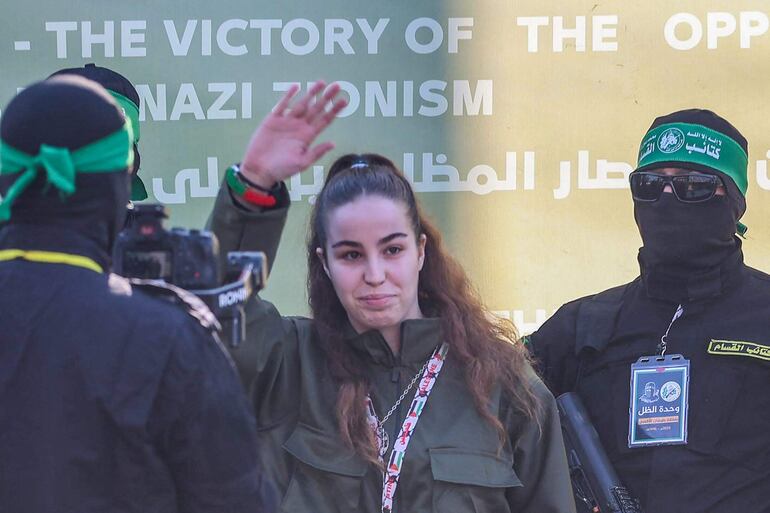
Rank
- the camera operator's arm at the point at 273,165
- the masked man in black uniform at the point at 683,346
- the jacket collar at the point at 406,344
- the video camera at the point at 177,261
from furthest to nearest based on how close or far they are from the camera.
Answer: the masked man in black uniform at the point at 683,346 → the jacket collar at the point at 406,344 → the camera operator's arm at the point at 273,165 → the video camera at the point at 177,261

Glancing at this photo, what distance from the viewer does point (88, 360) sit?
70.9 inches

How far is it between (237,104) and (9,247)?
196cm

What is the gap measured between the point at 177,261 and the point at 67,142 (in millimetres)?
335

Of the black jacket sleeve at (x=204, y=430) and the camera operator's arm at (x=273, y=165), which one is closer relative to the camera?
the black jacket sleeve at (x=204, y=430)

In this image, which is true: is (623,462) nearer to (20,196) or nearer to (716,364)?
(716,364)

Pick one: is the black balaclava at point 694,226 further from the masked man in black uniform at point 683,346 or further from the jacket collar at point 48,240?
the jacket collar at point 48,240

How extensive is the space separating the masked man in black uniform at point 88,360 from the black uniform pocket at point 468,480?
2.65 feet

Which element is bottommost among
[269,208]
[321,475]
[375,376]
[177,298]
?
[321,475]

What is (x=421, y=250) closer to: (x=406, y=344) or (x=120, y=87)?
(x=406, y=344)

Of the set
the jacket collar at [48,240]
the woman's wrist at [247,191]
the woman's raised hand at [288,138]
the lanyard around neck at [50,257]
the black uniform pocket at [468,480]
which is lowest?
the black uniform pocket at [468,480]

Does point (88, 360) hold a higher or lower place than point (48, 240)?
lower

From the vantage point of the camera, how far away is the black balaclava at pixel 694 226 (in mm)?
3201

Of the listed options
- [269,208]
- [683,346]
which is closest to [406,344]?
[269,208]

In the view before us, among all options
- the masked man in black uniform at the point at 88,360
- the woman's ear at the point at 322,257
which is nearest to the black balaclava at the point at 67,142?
the masked man in black uniform at the point at 88,360
